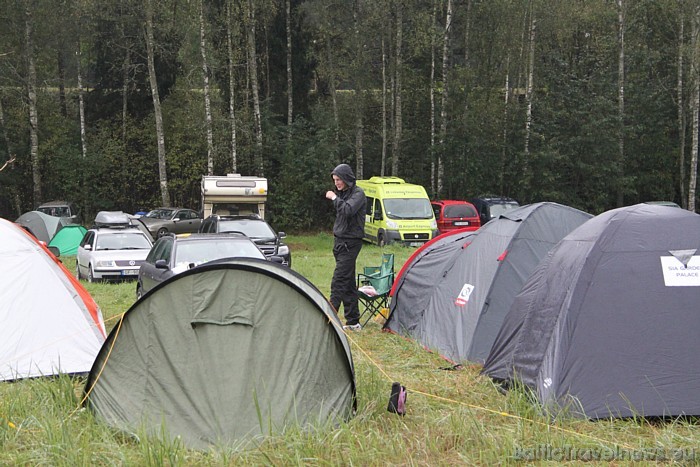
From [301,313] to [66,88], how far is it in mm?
33242

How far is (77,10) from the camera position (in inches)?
1115

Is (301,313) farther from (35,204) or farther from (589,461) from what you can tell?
(35,204)

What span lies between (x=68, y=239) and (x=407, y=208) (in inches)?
418

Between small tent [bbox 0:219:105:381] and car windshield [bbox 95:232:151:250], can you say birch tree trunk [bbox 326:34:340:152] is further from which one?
small tent [bbox 0:219:105:381]

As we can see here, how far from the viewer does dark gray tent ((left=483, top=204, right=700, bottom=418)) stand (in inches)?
227

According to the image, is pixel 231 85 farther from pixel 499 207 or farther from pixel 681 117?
pixel 681 117

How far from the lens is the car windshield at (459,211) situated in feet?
84.1

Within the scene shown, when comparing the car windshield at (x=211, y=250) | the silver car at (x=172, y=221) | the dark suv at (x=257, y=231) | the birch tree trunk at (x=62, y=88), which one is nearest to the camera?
the car windshield at (x=211, y=250)

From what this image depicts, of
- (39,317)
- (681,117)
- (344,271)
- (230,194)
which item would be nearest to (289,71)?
(230,194)

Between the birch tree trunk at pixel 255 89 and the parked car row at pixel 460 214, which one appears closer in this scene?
the parked car row at pixel 460 214

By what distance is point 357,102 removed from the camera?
2939 cm

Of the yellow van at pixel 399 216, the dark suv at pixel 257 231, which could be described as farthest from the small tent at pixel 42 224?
the yellow van at pixel 399 216

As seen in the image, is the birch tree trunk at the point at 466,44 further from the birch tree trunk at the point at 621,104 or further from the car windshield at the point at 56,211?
the car windshield at the point at 56,211

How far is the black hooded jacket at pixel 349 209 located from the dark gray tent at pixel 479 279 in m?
1.05
